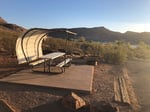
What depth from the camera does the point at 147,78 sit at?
41.0 feet

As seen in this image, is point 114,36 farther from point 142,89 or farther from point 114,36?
point 142,89

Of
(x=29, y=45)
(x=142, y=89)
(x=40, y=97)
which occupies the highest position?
(x=29, y=45)

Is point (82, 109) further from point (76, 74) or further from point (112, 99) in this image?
point (76, 74)

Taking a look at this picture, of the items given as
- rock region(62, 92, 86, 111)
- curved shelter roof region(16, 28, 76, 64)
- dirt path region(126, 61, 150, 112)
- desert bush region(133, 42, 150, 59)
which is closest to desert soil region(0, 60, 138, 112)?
rock region(62, 92, 86, 111)

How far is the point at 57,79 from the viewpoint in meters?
9.48

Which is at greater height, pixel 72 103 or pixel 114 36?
pixel 72 103

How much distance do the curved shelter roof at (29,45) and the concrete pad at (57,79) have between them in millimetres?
873

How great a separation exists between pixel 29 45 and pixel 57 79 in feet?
11.9

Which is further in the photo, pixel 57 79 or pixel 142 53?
pixel 142 53

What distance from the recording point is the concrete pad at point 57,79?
8491 mm

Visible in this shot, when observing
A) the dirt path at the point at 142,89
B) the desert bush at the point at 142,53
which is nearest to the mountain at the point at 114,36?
the desert bush at the point at 142,53

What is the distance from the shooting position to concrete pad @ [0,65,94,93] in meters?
8.49

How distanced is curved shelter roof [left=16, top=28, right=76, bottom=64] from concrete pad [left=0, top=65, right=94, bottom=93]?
87cm

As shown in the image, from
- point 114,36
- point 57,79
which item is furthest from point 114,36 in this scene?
point 57,79
